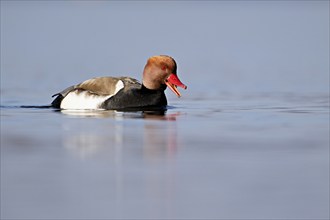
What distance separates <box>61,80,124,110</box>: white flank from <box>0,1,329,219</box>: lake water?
0.53 metres

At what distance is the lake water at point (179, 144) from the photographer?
5.99 meters

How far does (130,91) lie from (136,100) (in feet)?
0.46

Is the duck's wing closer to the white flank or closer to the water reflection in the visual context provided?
the white flank

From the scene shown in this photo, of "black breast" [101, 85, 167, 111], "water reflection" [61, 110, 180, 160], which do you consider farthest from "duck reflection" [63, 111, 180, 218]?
"black breast" [101, 85, 167, 111]

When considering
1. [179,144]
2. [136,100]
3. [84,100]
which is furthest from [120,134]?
[84,100]

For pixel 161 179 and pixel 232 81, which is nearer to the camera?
pixel 161 179

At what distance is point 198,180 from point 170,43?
16.7 m

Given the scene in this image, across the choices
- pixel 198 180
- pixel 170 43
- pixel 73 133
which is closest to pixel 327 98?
pixel 73 133

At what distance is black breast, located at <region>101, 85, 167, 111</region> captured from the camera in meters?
11.8

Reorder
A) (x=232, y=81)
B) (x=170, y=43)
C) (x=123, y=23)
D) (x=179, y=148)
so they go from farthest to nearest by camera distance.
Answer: (x=123, y=23) → (x=170, y=43) → (x=232, y=81) → (x=179, y=148)

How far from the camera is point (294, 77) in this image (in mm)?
16844

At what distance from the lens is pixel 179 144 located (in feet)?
27.1

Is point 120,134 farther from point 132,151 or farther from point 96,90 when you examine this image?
point 96,90

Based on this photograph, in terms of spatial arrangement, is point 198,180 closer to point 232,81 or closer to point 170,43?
point 232,81
